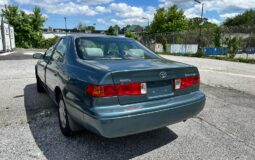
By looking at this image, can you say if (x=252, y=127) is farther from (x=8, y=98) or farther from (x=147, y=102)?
(x=8, y=98)

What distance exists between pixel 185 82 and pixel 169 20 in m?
44.2

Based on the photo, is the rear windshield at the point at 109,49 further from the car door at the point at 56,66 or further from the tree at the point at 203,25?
the tree at the point at 203,25

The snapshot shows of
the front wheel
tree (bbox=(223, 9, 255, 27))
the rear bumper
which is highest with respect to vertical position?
tree (bbox=(223, 9, 255, 27))

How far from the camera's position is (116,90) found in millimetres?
2506

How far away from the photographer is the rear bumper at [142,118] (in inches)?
95.4

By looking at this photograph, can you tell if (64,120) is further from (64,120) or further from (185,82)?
(185,82)

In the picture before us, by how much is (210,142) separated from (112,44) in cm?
220

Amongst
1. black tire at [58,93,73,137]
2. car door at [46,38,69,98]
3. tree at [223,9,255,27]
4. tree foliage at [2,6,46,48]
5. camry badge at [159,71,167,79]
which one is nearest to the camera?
camry badge at [159,71,167,79]

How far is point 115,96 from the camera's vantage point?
251cm

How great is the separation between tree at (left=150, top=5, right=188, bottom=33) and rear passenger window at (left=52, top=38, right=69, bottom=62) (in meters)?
41.8

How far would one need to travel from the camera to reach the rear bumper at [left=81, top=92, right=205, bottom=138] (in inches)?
95.4

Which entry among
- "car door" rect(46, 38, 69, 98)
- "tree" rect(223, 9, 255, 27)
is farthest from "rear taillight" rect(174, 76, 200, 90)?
"tree" rect(223, 9, 255, 27)

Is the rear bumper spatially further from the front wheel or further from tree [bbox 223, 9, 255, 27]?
tree [bbox 223, 9, 255, 27]

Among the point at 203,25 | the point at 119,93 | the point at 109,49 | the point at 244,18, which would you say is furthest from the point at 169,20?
the point at 244,18
